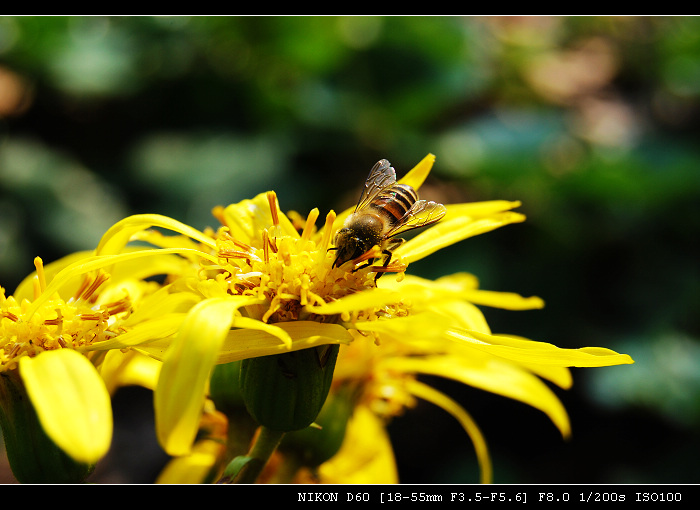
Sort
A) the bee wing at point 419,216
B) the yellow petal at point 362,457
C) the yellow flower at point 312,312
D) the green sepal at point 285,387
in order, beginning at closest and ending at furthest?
the yellow flower at point 312,312 → the green sepal at point 285,387 → the bee wing at point 419,216 → the yellow petal at point 362,457

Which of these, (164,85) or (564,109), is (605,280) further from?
(164,85)

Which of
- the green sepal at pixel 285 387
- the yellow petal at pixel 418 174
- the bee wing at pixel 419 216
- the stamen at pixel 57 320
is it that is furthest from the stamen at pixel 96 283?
the yellow petal at pixel 418 174

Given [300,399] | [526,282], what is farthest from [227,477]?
[526,282]

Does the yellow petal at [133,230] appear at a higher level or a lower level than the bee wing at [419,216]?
lower

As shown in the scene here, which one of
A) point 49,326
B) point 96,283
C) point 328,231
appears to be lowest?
point 49,326

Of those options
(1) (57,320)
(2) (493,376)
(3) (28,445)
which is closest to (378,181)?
(2) (493,376)

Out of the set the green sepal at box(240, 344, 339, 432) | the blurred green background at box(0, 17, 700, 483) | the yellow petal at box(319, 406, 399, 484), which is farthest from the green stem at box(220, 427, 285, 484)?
the blurred green background at box(0, 17, 700, 483)

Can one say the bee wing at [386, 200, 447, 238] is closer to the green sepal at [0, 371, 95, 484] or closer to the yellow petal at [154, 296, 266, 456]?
the yellow petal at [154, 296, 266, 456]

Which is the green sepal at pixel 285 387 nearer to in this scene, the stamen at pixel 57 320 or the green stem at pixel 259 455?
the green stem at pixel 259 455

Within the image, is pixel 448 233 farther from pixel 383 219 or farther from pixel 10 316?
pixel 10 316
